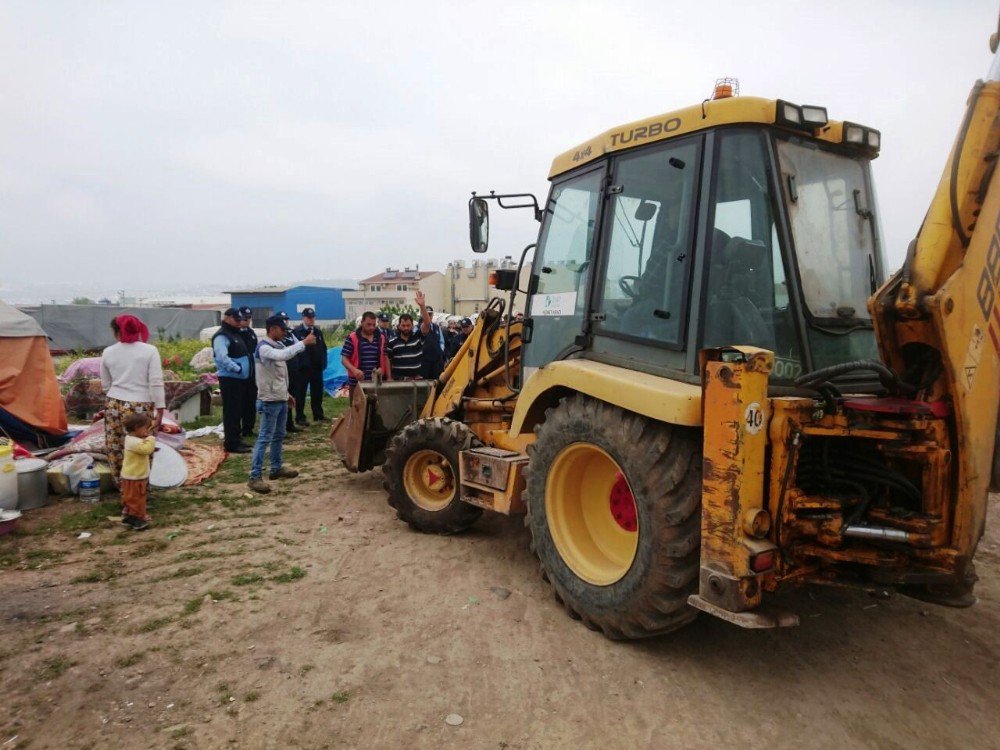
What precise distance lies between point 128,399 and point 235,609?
2.49m

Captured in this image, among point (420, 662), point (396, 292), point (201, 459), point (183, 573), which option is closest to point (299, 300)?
point (396, 292)

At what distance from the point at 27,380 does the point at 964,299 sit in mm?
8588

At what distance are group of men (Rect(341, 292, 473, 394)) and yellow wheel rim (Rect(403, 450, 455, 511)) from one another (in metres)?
1.74

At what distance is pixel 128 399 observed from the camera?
17.0ft

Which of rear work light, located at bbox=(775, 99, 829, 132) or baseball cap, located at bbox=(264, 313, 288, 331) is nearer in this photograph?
rear work light, located at bbox=(775, 99, 829, 132)

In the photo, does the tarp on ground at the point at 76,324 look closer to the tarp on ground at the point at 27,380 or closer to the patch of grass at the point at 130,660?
the tarp on ground at the point at 27,380

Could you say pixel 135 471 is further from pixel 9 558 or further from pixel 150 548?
A: pixel 9 558

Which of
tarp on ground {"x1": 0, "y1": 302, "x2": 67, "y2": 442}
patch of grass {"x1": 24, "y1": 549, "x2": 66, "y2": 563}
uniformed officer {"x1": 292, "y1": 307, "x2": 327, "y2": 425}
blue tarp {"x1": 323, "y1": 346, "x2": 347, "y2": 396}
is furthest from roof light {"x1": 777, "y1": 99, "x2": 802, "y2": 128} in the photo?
blue tarp {"x1": 323, "y1": 346, "x2": 347, "y2": 396}

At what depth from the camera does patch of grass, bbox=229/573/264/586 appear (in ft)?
12.9

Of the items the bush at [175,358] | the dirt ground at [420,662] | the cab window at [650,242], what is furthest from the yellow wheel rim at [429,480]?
the bush at [175,358]

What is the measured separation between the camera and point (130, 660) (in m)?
3.05

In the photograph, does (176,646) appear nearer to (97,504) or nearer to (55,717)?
(55,717)

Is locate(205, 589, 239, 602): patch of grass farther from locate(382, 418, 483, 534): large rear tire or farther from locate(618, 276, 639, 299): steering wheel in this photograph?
locate(618, 276, 639, 299): steering wheel

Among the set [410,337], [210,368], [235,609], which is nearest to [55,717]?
[235,609]
